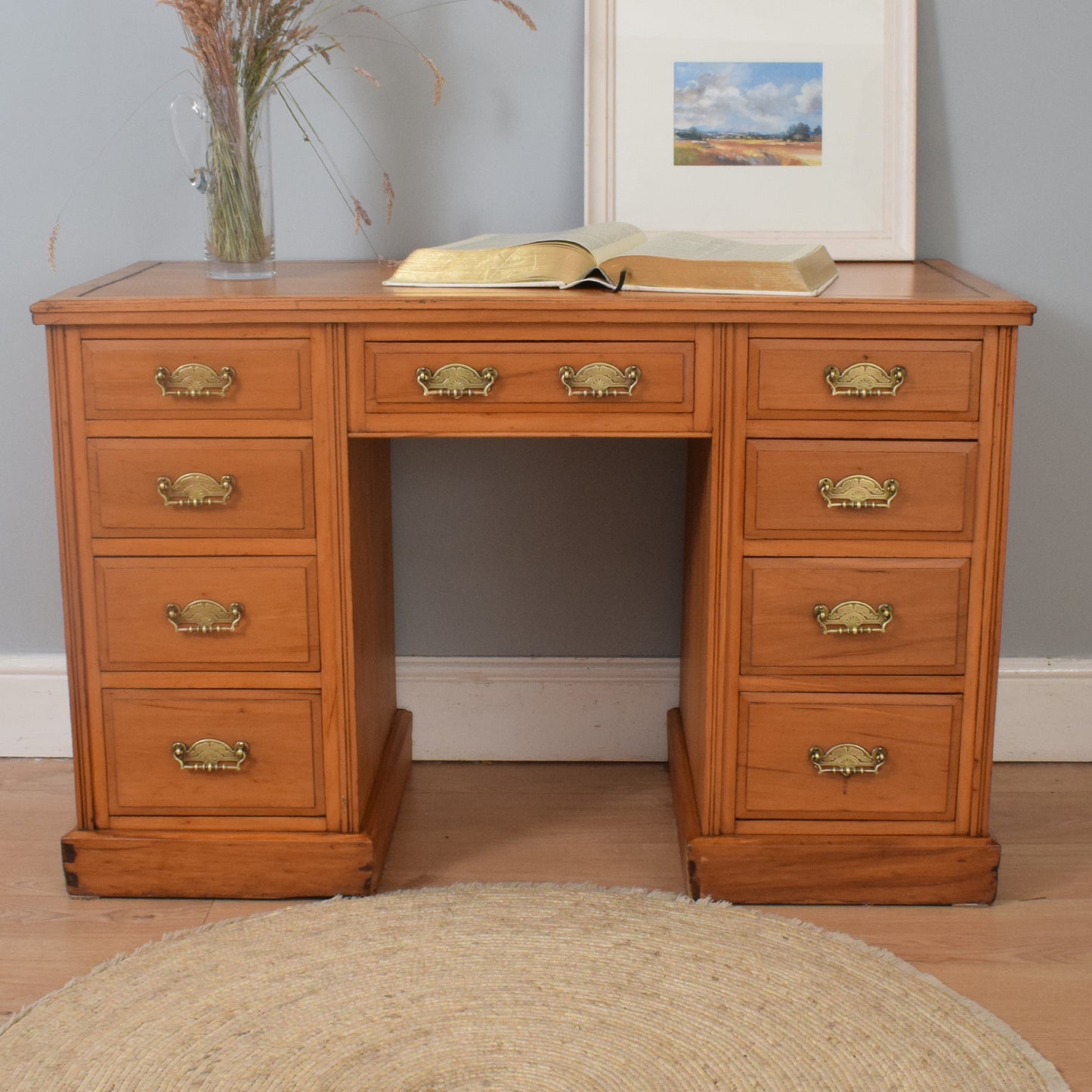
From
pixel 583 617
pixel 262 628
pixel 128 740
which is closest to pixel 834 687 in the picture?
pixel 583 617

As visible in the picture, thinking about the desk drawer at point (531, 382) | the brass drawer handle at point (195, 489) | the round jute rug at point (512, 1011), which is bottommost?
the round jute rug at point (512, 1011)

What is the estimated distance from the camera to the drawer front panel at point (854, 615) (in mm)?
1709

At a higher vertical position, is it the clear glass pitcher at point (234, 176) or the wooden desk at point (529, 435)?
the clear glass pitcher at point (234, 176)

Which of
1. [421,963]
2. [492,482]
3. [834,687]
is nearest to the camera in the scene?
[421,963]

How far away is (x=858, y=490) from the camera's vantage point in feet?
5.50

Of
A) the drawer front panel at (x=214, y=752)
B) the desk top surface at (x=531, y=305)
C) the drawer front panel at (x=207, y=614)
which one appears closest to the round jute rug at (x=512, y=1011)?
the drawer front panel at (x=214, y=752)

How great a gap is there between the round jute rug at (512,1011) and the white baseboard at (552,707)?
54 cm

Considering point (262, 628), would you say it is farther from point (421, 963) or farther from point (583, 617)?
point (583, 617)

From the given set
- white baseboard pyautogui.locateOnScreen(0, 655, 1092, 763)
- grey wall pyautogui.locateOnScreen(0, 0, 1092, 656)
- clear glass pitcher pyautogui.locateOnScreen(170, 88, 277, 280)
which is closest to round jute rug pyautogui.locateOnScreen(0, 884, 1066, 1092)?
white baseboard pyautogui.locateOnScreen(0, 655, 1092, 763)

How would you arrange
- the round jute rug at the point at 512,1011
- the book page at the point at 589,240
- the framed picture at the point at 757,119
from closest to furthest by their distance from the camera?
the round jute rug at the point at 512,1011 < the book page at the point at 589,240 < the framed picture at the point at 757,119

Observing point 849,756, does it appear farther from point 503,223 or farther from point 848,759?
point 503,223

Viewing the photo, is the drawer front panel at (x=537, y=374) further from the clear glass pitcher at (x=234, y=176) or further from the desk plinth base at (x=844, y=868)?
the desk plinth base at (x=844, y=868)

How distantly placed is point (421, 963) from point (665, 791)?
0.67m

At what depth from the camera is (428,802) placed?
2143mm
